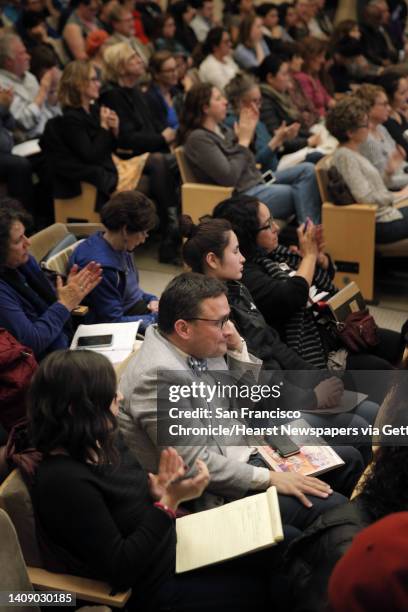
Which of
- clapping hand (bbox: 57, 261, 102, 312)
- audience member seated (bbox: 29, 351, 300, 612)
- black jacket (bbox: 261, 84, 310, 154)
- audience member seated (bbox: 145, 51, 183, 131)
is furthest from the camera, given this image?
black jacket (bbox: 261, 84, 310, 154)

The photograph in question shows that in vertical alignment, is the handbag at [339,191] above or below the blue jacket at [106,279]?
below

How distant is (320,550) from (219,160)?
3.21 meters

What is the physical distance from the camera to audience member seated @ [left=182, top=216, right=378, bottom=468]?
2693mm

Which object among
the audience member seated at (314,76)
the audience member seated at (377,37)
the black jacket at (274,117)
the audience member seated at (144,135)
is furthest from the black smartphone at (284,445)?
the audience member seated at (377,37)

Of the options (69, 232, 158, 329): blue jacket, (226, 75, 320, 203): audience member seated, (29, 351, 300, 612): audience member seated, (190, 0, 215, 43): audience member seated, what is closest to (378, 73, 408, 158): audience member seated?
(226, 75, 320, 203): audience member seated

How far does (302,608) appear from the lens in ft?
4.96

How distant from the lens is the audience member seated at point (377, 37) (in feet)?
28.3

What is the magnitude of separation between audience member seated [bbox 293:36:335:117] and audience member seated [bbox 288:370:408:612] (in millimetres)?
5446

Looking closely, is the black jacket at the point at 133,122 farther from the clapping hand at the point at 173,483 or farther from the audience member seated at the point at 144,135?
the clapping hand at the point at 173,483

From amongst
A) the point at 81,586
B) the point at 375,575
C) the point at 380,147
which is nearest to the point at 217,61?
the point at 380,147

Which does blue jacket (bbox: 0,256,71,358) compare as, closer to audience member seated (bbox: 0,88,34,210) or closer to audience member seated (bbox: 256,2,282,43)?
audience member seated (bbox: 0,88,34,210)

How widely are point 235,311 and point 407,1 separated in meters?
8.86

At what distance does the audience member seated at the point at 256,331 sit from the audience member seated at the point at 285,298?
0.15m

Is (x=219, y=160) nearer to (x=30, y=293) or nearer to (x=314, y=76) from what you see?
(x=30, y=293)
